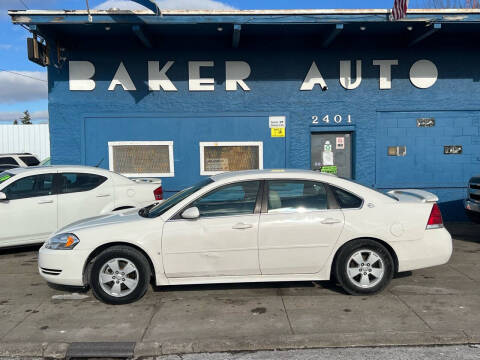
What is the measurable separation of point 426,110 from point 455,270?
4.84 metres

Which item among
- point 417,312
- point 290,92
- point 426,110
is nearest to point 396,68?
point 426,110

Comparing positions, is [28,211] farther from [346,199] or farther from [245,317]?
[346,199]

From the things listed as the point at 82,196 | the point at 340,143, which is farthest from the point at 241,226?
the point at 340,143

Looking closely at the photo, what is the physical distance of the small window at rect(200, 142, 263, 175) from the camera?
979cm

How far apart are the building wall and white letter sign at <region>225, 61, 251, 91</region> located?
0.38 feet

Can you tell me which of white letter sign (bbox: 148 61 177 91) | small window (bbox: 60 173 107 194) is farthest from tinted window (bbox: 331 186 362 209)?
white letter sign (bbox: 148 61 177 91)

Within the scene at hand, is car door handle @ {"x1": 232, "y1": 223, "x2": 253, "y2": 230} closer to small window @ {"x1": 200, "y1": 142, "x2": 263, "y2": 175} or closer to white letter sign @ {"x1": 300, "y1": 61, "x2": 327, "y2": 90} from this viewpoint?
small window @ {"x1": 200, "y1": 142, "x2": 263, "y2": 175}

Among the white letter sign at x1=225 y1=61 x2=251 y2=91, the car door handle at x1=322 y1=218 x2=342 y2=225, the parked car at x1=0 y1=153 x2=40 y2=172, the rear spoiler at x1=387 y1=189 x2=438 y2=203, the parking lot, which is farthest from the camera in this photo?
the parked car at x1=0 y1=153 x2=40 y2=172

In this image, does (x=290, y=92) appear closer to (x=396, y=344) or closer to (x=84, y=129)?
(x=84, y=129)

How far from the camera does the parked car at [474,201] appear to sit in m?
7.45

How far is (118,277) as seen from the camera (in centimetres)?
477

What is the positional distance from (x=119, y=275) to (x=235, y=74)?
6.19m

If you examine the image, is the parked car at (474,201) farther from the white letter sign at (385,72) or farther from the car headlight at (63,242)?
the car headlight at (63,242)

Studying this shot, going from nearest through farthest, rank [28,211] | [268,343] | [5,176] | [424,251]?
[268,343], [424,251], [28,211], [5,176]
